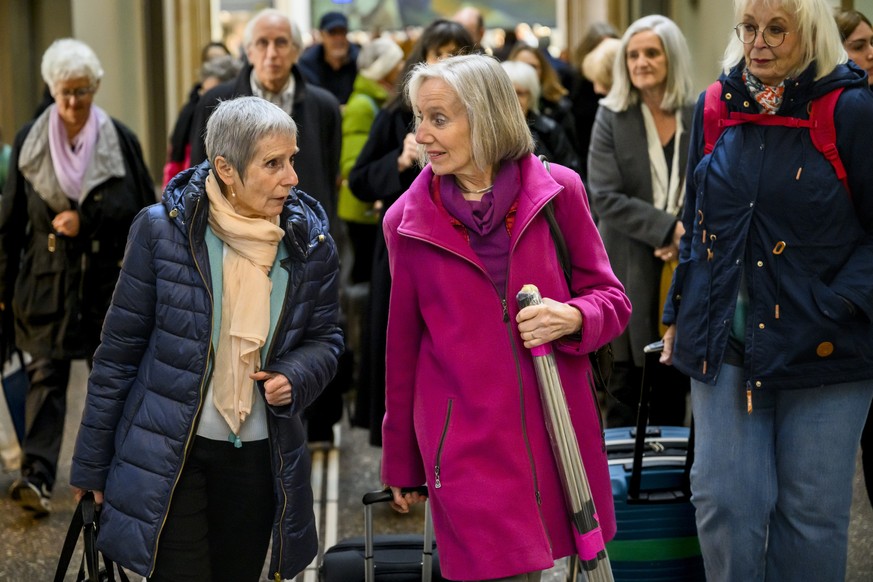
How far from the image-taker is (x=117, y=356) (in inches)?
136

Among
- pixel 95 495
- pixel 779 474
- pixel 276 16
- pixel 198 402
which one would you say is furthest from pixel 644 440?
pixel 276 16

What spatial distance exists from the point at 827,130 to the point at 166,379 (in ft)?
6.28

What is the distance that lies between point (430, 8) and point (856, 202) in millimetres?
19194

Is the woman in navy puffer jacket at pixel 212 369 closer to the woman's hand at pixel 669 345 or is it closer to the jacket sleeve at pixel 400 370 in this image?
the jacket sleeve at pixel 400 370

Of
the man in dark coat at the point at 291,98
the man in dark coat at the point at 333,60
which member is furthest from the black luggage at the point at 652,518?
the man in dark coat at the point at 333,60

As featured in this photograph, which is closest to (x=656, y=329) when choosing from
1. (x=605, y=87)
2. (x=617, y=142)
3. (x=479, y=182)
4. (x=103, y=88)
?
(x=617, y=142)

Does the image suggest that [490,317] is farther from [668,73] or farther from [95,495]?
[668,73]

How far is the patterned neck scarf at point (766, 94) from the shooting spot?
11.6ft

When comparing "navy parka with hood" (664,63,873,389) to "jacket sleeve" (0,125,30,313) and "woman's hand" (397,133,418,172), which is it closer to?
"woman's hand" (397,133,418,172)

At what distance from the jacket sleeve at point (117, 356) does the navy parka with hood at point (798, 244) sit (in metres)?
1.59

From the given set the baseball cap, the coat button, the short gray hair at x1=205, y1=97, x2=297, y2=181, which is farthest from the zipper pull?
the baseball cap

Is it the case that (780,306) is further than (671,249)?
No

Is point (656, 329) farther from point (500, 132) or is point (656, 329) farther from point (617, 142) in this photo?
point (500, 132)

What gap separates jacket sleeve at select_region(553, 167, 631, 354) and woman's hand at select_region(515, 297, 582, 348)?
121 millimetres
